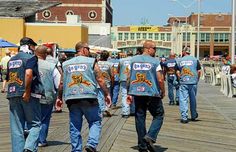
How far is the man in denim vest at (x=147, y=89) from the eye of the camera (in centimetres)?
982

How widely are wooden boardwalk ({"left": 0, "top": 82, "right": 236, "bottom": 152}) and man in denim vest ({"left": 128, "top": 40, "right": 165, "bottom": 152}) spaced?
0.49m

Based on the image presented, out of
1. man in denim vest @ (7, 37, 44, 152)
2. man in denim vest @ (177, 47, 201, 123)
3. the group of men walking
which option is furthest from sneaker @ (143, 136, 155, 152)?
man in denim vest @ (177, 47, 201, 123)

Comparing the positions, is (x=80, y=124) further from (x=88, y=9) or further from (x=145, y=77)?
(x=88, y=9)

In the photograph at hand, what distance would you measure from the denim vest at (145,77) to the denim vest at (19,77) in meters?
2.08

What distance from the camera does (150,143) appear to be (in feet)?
31.1

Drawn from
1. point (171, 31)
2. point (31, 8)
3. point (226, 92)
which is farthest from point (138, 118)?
point (171, 31)

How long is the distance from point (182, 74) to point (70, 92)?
5733 millimetres

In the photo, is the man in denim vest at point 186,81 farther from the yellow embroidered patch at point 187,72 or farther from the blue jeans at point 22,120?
the blue jeans at point 22,120

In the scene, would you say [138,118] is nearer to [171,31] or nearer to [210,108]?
[210,108]

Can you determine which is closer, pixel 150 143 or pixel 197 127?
pixel 150 143

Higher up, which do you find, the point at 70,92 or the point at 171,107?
the point at 70,92

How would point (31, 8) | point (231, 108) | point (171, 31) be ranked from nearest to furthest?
1. point (231, 108)
2. point (31, 8)
3. point (171, 31)

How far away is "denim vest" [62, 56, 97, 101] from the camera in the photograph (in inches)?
342

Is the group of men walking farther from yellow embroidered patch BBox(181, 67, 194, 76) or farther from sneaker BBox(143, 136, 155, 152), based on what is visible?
yellow embroidered patch BBox(181, 67, 194, 76)
